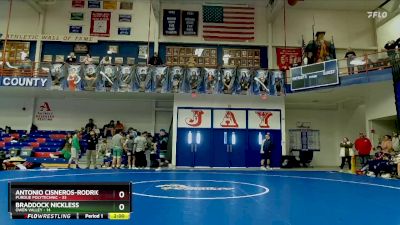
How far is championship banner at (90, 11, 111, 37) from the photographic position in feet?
67.4

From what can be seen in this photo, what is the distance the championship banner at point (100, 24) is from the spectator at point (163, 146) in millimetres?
7991

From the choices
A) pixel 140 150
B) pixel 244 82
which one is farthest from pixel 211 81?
pixel 140 150

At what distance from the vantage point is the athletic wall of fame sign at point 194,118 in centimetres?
1694

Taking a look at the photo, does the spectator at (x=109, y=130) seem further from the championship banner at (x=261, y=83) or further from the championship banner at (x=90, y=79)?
the championship banner at (x=261, y=83)

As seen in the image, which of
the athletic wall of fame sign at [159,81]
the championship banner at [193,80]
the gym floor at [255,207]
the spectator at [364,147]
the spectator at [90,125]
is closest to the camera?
the gym floor at [255,207]

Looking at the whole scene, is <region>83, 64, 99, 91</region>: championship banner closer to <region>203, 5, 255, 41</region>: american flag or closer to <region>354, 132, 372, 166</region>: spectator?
<region>203, 5, 255, 41</region>: american flag

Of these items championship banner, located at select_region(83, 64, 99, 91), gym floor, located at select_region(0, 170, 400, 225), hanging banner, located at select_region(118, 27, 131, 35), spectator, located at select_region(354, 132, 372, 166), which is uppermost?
hanging banner, located at select_region(118, 27, 131, 35)

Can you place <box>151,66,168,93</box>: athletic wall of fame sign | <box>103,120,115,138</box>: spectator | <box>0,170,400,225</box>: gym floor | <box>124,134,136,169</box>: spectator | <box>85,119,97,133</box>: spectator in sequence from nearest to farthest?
<box>0,170,400,225</box>: gym floor < <box>124,134,136,169</box>: spectator < <box>151,66,168,93</box>: athletic wall of fame sign < <box>103,120,115,138</box>: spectator < <box>85,119,97,133</box>: spectator

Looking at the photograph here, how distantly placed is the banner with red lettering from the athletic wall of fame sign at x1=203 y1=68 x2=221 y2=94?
6425 mm

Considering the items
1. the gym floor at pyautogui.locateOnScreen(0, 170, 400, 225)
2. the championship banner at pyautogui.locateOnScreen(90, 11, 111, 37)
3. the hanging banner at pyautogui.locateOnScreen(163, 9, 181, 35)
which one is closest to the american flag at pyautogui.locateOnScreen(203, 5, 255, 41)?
the hanging banner at pyautogui.locateOnScreen(163, 9, 181, 35)

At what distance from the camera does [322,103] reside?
1984 cm
